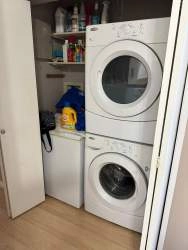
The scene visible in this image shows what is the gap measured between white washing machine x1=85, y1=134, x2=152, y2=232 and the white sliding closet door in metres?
0.54

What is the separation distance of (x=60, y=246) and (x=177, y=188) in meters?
1.10

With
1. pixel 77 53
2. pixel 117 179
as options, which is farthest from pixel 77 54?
pixel 117 179

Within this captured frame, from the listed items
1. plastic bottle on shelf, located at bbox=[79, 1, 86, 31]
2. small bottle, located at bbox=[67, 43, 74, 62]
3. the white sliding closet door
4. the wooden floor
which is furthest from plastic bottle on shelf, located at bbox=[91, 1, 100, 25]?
the wooden floor

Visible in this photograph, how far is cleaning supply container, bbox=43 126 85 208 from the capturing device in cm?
177

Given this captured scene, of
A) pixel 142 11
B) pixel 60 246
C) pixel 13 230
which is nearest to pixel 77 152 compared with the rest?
pixel 60 246

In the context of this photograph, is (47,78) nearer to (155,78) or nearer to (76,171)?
(76,171)

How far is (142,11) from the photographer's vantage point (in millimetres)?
1882

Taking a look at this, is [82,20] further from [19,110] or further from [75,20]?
[19,110]

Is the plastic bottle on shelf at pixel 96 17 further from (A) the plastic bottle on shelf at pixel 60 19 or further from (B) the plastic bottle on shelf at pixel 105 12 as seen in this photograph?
(A) the plastic bottle on shelf at pixel 60 19

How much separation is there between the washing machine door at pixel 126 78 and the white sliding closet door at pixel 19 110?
23.8 inches

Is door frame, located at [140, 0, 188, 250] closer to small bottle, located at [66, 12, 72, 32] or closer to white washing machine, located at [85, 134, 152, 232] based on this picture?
white washing machine, located at [85, 134, 152, 232]

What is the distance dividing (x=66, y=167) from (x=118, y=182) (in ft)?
1.73

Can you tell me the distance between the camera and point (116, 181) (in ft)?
5.76

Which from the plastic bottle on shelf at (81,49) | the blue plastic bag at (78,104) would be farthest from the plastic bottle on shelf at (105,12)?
the blue plastic bag at (78,104)
